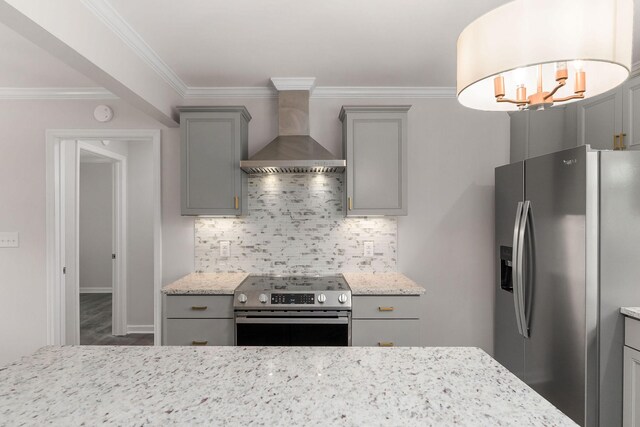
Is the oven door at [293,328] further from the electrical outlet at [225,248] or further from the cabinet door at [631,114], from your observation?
the cabinet door at [631,114]

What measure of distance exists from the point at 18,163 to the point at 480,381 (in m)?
3.68

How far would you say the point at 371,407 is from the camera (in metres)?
0.93

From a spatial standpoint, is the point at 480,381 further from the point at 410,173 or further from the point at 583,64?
the point at 410,173

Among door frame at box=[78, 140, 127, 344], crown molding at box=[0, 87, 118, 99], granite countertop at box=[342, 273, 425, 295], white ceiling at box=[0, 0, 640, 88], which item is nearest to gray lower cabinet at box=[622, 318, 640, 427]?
granite countertop at box=[342, 273, 425, 295]

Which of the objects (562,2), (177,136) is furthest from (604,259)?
(177,136)

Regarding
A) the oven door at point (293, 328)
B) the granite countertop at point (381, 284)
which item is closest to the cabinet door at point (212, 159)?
the oven door at point (293, 328)

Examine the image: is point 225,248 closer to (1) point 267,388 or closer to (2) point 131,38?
(2) point 131,38

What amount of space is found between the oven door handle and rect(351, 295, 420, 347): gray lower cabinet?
4.3 inches

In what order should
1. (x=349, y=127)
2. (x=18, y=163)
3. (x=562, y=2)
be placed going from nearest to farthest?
(x=562, y=2)
(x=349, y=127)
(x=18, y=163)

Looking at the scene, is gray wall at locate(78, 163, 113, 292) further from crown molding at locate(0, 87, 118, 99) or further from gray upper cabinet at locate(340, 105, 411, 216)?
gray upper cabinet at locate(340, 105, 411, 216)

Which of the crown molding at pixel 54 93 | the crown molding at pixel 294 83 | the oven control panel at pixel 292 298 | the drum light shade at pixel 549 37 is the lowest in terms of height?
the oven control panel at pixel 292 298

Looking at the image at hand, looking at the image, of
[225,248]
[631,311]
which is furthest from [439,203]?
[225,248]

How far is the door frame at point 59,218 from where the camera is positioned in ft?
10.00

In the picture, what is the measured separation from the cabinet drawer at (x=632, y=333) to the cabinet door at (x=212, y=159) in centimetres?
253
